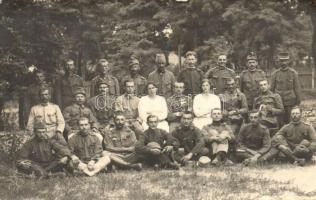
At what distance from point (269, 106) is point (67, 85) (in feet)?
10.6

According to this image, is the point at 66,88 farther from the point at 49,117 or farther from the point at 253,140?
the point at 253,140

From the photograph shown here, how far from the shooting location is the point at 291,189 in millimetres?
5645

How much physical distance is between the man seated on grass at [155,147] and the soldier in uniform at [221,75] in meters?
1.72

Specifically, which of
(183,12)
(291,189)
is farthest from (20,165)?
(183,12)

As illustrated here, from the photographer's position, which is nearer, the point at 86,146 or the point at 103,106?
the point at 86,146

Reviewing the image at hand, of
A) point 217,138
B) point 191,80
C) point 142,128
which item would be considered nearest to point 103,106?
point 142,128

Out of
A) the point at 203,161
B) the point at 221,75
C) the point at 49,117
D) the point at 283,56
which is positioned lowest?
the point at 203,161

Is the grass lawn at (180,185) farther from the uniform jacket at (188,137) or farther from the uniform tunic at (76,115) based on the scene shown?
the uniform tunic at (76,115)

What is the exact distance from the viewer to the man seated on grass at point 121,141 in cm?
685

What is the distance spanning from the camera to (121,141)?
7.04m

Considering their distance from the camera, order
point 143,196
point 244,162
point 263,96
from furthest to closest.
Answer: point 263,96 → point 244,162 → point 143,196

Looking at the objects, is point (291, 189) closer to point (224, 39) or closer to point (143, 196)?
point (143, 196)

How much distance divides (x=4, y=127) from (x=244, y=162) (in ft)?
15.4

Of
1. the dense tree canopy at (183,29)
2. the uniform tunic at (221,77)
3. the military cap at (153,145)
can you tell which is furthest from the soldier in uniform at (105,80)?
the military cap at (153,145)
